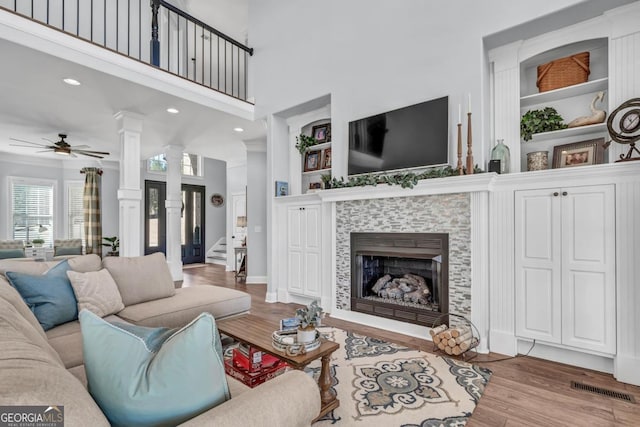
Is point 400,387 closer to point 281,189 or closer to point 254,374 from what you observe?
point 254,374

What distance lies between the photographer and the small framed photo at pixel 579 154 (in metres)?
2.79

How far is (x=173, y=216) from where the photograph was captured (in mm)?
6664

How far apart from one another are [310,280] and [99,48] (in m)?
3.81

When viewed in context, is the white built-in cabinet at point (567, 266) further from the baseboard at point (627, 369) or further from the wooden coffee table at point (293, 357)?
the wooden coffee table at point (293, 357)

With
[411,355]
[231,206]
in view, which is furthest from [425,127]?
[231,206]

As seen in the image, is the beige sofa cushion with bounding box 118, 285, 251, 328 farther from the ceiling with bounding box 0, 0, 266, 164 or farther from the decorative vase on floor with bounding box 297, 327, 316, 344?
the ceiling with bounding box 0, 0, 266, 164

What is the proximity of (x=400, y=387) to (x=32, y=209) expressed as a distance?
9.76 meters

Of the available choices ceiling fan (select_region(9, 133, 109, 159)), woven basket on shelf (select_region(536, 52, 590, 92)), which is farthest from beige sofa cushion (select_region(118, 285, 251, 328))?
ceiling fan (select_region(9, 133, 109, 159))

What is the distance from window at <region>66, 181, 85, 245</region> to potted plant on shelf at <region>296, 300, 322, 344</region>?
30.0 ft

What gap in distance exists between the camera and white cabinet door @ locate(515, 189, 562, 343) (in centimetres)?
275

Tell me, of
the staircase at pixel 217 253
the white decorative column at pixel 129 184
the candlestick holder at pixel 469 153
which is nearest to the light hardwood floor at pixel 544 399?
the candlestick holder at pixel 469 153
